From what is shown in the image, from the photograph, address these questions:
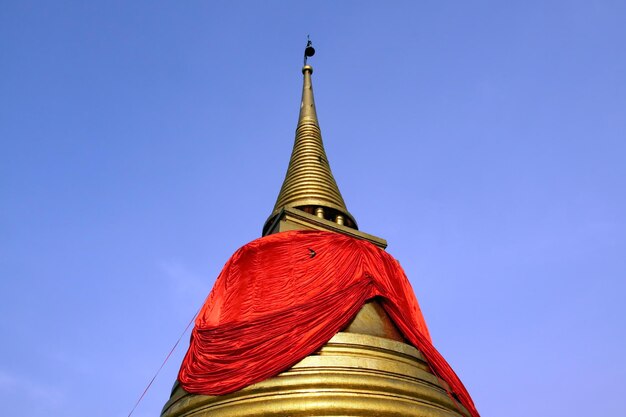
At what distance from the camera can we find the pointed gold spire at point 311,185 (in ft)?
44.2

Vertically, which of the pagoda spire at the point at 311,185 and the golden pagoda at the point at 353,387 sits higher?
the pagoda spire at the point at 311,185

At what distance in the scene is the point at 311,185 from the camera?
45.5ft

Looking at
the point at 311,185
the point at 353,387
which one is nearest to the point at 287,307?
the point at 353,387

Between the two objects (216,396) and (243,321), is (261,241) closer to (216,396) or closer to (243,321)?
(243,321)

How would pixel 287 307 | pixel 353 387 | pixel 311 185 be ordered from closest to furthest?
pixel 353 387 → pixel 287 307 → pixel 311 185

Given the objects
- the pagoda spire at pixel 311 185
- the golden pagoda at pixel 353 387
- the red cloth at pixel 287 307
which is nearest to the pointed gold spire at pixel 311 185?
the pagoda spire at pixel 311 185

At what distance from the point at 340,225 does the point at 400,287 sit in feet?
7.64

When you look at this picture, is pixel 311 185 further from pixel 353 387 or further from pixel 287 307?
pixel 353 387

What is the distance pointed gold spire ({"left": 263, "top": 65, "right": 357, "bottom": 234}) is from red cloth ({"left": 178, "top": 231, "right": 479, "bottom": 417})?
7.12 feet

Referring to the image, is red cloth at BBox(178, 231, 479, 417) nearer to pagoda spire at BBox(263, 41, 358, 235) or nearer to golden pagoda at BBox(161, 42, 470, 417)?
golden pagoda at BBox(161, 42, 470, 417)

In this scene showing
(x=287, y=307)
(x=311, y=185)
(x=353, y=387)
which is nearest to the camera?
(x=353, y=387)

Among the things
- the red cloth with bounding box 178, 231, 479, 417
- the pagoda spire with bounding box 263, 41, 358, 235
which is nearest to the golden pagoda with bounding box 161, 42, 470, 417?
the red cloth with bounding box 178, 231, 479, 417

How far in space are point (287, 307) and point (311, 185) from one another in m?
5.23

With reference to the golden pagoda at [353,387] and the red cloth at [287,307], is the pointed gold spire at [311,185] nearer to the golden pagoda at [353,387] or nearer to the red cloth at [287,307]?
the red cloth at [287,307]
